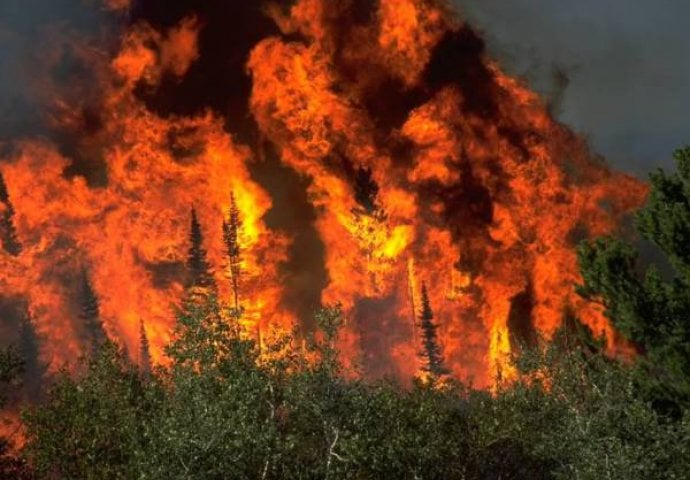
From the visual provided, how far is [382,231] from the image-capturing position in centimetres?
11169

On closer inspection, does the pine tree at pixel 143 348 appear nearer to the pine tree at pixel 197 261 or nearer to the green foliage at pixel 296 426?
the pine tree at pixel 197 261

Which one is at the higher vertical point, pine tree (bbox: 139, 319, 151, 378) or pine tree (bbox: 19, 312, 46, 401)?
pine tree (bbox: 139, 319, 151, 378)

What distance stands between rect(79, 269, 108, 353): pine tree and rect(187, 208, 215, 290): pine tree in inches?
531

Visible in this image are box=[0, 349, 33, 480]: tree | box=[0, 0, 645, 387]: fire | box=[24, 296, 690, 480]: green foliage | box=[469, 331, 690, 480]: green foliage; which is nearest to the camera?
box=[24, 296, 690, 480]: green foliage

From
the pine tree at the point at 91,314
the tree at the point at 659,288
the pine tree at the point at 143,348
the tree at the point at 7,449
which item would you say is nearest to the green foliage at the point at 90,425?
the tree at the point at 7,449

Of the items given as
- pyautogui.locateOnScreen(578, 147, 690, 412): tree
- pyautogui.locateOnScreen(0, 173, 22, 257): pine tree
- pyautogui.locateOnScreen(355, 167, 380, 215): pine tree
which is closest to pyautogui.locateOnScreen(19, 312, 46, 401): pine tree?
pyautogui.locateOnScreen(0, 173, 22, 257): pine tree

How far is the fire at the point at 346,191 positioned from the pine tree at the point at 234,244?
0.63 meters

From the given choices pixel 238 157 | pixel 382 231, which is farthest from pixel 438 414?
pixel 238 157

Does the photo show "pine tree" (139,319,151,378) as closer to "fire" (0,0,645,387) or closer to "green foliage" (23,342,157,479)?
"fire" (0,0,645,387)

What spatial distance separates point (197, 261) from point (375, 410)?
80.5 metres

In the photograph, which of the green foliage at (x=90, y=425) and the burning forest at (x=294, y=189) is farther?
the burning forest at (x=294, y=189)

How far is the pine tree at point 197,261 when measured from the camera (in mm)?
107125

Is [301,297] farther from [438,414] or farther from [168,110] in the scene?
[438,414]

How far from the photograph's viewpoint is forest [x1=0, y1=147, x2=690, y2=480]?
28.2m
